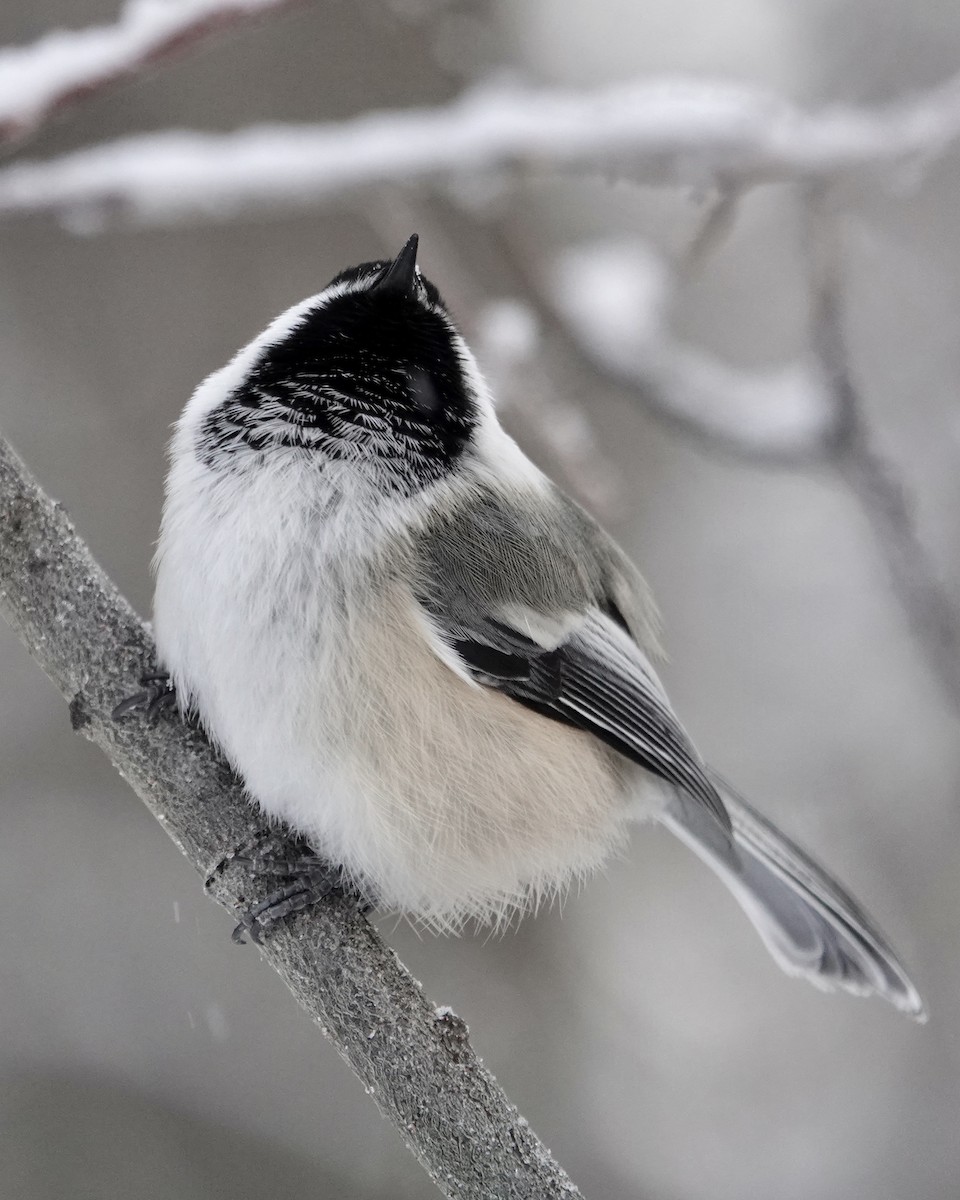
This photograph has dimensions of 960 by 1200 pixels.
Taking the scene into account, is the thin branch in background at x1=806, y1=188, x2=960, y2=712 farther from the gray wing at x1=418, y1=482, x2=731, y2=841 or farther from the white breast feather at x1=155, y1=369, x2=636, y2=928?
the white breast feather at x1=155, y1=369, x2=636, y2=928

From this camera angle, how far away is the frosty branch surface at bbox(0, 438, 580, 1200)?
1.35 m

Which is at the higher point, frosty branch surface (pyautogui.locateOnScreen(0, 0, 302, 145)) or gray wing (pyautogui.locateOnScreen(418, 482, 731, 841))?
frosty branch surface (pyautogui.locateOnScreen(0, 0, 302, 145))

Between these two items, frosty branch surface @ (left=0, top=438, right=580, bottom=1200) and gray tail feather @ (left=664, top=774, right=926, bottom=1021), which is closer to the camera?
frosty branch surface @ (left=0, top=438, right=580, bottom=1200)

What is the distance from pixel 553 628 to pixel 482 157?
73 cm

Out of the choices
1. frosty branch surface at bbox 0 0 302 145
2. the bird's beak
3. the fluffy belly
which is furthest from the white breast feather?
frosty branch surface at bbox 0 0 302 145

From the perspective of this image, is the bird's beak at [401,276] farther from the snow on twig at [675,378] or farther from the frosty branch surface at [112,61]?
the snow on twig at [675,378]

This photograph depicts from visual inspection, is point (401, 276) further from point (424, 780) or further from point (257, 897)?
point (257, 897)

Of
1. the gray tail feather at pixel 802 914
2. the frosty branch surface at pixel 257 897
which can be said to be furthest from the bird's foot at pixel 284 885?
the gray tail feather at pixel 802 914

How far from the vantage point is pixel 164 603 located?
1.62 metres

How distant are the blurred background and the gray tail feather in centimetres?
89

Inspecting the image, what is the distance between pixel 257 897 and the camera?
4.83 feet

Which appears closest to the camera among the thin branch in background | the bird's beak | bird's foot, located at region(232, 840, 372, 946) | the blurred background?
bird's foot, located at region(232, 840, 372, 946)

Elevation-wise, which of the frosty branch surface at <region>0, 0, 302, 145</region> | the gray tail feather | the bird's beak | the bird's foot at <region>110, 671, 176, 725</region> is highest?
the frosty branch surface at <region>0, 0, 302, 145</region>

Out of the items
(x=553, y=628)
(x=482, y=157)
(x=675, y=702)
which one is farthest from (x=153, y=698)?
(x=675, y=702)
